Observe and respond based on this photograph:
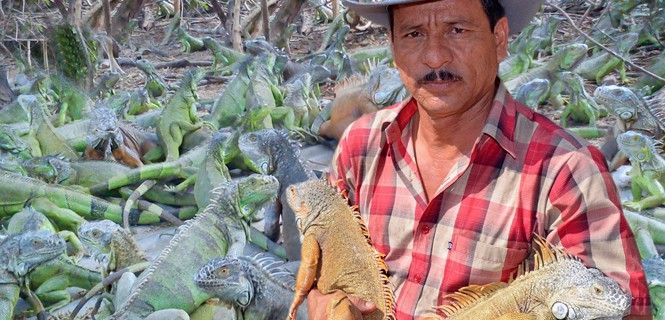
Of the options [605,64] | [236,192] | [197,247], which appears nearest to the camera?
[197,247]

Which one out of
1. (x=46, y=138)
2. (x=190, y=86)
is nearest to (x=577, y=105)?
(x=190, y=86)

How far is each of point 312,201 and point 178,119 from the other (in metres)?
4.50

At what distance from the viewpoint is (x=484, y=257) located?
1645 mm

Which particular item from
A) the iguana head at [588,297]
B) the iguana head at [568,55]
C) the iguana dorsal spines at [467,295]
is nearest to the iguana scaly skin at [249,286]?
the iguana dorsal spines at [467,295]

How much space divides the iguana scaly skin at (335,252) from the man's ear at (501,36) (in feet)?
1.48

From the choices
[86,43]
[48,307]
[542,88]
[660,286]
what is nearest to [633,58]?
[542,88]

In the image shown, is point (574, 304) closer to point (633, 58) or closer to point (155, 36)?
point (633, 58)

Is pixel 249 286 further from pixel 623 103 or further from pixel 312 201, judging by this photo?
pixel 623 103

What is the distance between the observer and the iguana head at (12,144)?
5.55m

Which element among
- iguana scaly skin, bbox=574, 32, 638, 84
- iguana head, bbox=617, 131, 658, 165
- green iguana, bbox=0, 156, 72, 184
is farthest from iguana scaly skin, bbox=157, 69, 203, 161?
iguana scaly skin, bbox=574, 32, 638, 84

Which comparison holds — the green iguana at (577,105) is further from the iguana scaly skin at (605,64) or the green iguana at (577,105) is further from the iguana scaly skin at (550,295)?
the iguana scaly skin at (550,295)

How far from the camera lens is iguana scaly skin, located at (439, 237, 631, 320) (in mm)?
1445

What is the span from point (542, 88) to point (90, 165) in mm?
2883

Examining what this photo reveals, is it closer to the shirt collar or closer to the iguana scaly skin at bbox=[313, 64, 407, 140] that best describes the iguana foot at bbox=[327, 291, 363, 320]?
the shirt collar
